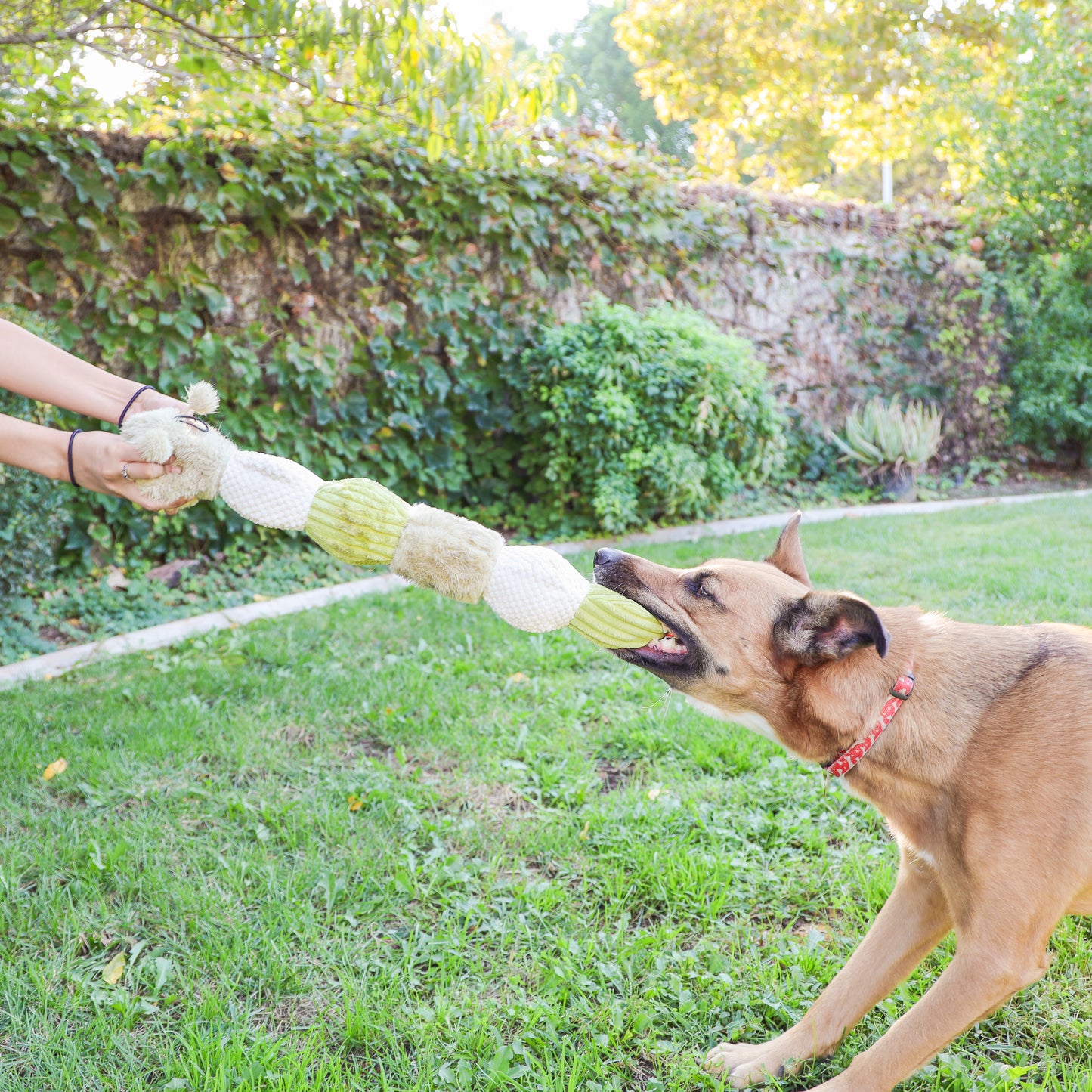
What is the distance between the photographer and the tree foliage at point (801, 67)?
18.2m

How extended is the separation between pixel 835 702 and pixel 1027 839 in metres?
0.53

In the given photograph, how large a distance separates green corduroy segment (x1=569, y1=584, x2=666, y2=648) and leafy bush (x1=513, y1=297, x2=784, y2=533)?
4.62 m

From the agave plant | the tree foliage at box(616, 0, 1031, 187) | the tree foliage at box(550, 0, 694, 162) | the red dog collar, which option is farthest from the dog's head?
the tree foliage at box(550, 0, 694, 162)

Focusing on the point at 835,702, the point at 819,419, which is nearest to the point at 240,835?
the point at 835,702

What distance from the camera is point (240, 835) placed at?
3.24 metres

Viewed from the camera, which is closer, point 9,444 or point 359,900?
point 9,444

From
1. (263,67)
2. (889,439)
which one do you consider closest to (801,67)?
(889,439)

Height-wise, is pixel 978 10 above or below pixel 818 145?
above

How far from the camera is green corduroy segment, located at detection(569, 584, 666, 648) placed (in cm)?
250

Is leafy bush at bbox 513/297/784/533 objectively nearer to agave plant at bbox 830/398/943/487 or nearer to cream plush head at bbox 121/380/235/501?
agave plant at bbox 830/398/943/487

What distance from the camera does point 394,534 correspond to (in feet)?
8.13

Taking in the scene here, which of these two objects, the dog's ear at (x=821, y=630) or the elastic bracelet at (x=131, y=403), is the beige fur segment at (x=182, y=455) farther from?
the dog's ear at (x=821, y=630)

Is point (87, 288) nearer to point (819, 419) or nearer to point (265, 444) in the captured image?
point (265, 444)

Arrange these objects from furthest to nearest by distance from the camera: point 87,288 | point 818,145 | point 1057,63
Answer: point 818,145 → point 1057,63 → point 87,288
